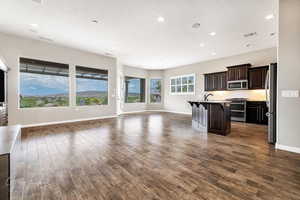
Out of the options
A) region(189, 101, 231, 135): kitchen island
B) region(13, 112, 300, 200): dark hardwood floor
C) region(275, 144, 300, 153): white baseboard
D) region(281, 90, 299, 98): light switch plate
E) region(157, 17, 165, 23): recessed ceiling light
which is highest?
region(157, 17, 165, 23): recessed ceiling light

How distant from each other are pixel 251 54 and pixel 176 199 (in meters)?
7.42

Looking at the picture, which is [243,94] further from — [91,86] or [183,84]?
[91,86]

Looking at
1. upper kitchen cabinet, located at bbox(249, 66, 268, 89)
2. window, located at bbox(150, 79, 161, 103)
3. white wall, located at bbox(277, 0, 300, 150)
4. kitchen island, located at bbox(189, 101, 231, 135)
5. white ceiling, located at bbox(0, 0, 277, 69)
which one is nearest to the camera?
white wall, located at bbox(277, 0, 300, 150)

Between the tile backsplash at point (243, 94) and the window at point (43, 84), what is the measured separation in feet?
25.2

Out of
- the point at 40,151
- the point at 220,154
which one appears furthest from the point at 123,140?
the point at 220,154

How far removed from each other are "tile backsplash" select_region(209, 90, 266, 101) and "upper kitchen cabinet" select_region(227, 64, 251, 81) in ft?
2.51

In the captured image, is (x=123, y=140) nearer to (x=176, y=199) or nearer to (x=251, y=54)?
(x=176, y=199)

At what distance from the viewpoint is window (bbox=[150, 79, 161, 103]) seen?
1084 cm

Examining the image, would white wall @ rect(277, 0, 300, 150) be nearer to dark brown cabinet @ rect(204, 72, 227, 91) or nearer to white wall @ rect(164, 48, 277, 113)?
white wall @ rect(164, 48, 277, 113)

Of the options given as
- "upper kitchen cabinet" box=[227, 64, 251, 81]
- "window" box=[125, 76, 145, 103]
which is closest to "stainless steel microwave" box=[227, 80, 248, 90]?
"upper kitchen cabinet" box=[227, 64, 251, 81]

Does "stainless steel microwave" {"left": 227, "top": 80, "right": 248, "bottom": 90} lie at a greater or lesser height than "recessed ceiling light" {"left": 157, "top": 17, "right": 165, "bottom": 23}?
lesser

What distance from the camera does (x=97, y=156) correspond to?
264 centimetres

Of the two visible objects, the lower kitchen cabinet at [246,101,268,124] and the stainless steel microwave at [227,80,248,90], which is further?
the stainless steel microwave at [227,80,248,90]

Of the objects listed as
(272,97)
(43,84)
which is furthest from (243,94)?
(43,84)
